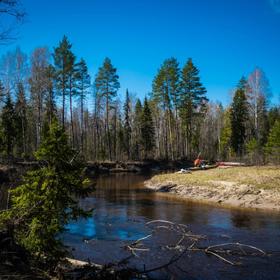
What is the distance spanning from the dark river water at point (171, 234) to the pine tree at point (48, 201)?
0.98 metres

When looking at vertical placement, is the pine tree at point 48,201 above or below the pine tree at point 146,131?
below

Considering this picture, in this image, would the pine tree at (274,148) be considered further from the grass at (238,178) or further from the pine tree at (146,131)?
the pine tree at (146,131)

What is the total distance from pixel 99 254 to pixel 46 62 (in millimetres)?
36546

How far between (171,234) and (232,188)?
10227 mm

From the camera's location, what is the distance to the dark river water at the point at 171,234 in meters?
9.77

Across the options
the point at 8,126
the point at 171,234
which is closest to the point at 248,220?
the point at 171,234

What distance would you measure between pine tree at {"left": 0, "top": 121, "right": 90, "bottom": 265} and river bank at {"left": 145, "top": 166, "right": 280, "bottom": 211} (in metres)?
12.8

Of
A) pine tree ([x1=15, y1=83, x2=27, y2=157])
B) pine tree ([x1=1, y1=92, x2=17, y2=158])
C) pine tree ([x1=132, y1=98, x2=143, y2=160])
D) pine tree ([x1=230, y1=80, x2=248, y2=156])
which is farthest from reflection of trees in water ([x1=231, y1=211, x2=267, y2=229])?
pine tree ([x1=132, y1=98, x2=143, y2=160])

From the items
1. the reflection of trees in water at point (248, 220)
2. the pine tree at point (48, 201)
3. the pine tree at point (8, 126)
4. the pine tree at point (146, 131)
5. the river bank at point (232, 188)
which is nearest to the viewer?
the pine tree at point (48, 201)

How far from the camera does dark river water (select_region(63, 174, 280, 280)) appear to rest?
9773 millimetres

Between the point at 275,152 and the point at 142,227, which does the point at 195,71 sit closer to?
the point at 275,152

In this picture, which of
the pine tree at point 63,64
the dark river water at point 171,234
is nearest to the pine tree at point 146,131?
the pine tree at point 63,64

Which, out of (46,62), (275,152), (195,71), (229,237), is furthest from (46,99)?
(229,237)

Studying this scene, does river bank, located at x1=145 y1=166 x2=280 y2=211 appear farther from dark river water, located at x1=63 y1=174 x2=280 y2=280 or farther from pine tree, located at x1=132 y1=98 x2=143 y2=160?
pine tree, located at x1=132 y1=98 x2=143 y2=160
